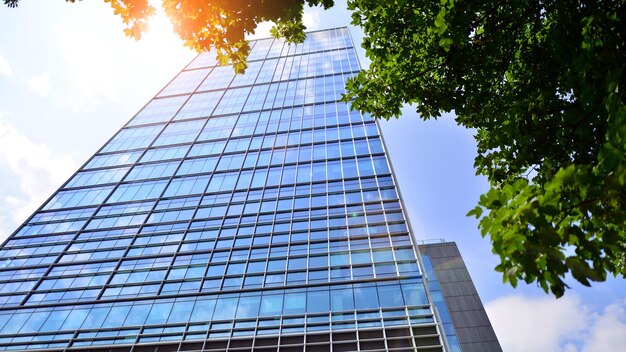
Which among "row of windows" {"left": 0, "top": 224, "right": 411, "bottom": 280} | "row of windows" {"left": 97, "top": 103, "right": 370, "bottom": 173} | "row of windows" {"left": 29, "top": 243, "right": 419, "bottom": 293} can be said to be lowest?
"row of windows" {"left": 29, "top": 243, "right": 419, "bottom": 293}

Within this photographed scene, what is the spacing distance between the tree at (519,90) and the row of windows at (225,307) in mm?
11676

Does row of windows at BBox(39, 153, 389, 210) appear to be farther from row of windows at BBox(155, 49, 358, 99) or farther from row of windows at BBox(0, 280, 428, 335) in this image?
row of windows at BBox(155, 49, 358, 99)

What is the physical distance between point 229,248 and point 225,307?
4714 mm

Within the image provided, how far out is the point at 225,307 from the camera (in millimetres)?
17422

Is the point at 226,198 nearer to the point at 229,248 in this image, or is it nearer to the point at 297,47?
the point at 229,248

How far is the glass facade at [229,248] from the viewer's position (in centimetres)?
1614

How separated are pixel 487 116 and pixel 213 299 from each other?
16.4m

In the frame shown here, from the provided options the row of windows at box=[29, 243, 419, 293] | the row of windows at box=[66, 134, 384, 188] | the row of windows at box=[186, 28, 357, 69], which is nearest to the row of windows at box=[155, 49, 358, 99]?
the row of windows at box=[186, 28, 357, 69]

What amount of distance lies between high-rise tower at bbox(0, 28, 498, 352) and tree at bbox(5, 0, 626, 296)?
11.4 meters

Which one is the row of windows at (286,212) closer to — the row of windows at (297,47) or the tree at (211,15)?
the tree at (211,15)

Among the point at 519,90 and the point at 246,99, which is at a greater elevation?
the point at 246,99

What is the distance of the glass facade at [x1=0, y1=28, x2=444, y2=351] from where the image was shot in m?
16.1

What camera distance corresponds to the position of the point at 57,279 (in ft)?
70.7

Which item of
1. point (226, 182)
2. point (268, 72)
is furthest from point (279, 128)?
point (268, 72)
